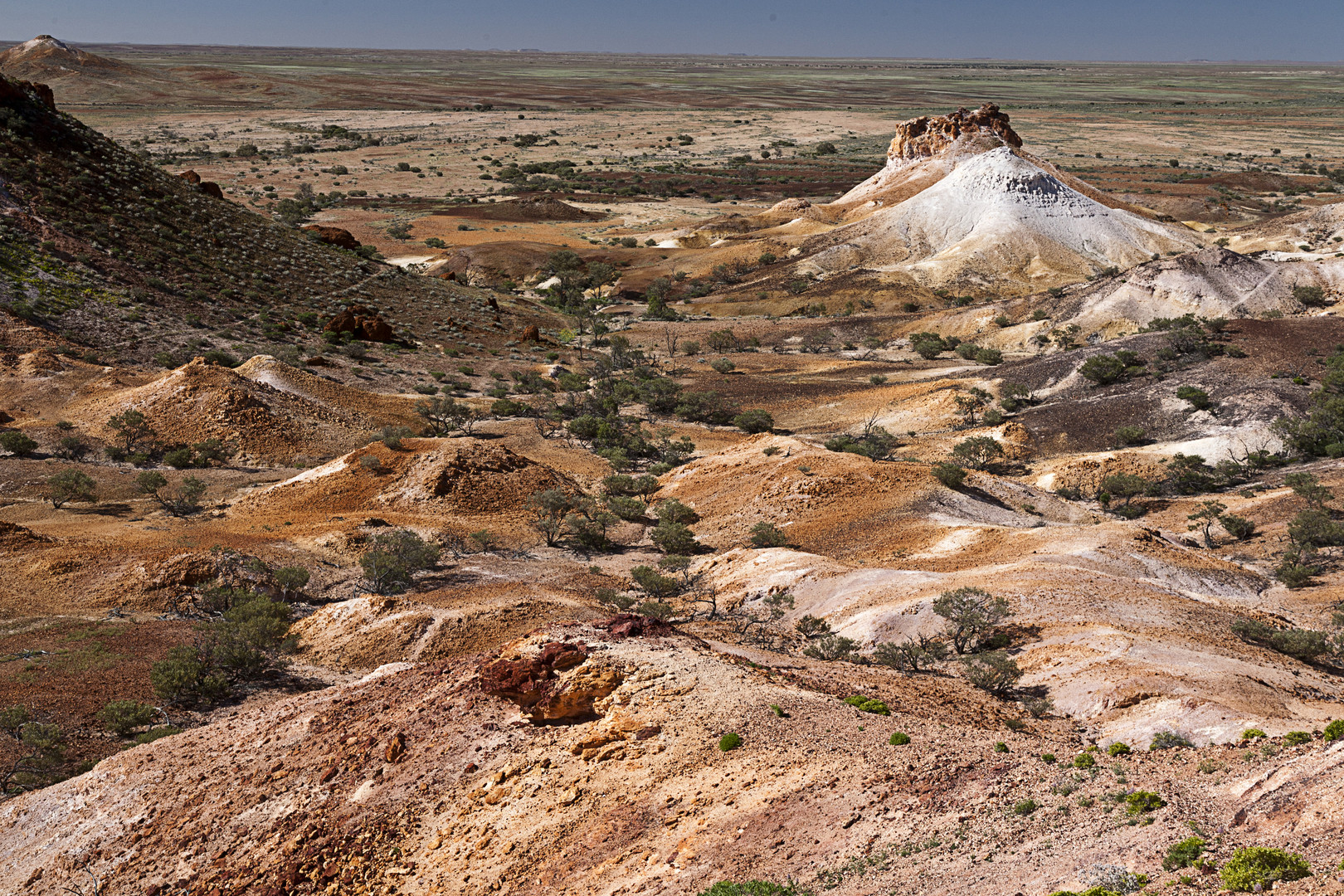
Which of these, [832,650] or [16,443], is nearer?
[832,650]

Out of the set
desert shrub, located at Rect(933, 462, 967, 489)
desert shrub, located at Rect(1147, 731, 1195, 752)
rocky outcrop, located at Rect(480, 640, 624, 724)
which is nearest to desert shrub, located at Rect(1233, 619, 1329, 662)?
desert shrub, located at Rect(1147, 731, 1195, 752)

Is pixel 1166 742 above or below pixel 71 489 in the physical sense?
above

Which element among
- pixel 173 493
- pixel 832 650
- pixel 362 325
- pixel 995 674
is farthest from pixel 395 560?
pixel 362 325

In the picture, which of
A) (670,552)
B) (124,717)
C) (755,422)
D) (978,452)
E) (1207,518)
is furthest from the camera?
(755,422)

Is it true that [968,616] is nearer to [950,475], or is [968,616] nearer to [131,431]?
[950,475]

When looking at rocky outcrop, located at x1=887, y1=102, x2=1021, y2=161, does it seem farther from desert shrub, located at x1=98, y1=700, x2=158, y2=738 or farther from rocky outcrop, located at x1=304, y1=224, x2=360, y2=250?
desert shrub, located at x1=98, y1=700, x2=158, y2=738

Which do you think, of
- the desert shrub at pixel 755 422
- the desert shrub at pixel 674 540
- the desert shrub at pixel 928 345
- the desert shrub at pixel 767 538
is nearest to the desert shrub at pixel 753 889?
the desert shrub at pixel 767 538

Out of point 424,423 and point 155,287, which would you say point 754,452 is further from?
point 155,287
